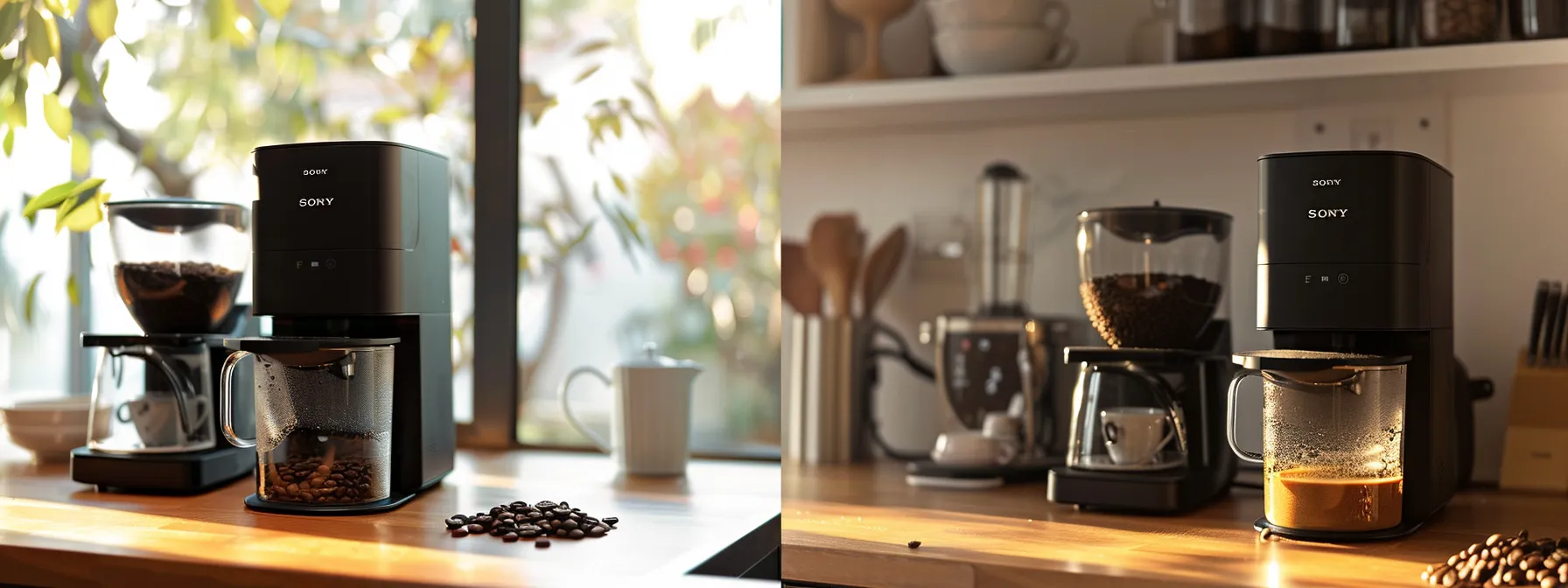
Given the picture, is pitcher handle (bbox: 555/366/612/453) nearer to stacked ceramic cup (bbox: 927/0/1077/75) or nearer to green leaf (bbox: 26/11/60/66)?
stacked ceramic cup (bbox: 927/0/1077/75)

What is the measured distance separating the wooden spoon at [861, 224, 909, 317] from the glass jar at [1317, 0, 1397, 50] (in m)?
0.56

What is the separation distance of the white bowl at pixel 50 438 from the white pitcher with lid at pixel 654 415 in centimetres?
67

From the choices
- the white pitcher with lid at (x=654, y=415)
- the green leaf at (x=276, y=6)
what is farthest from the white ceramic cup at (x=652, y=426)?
the green leaf at (x=276, y=6)

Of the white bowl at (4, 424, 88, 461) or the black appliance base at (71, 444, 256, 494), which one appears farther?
the white bowl at (4, 424, 88, 461)

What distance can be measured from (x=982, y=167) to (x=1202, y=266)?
1.32 ft

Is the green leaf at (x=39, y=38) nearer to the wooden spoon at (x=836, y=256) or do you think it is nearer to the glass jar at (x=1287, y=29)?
the wooden spoon at (x=836, y=256)

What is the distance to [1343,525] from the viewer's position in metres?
0.98

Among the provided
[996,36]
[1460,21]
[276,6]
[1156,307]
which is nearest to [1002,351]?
[1156,307]

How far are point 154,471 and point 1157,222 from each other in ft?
3.43

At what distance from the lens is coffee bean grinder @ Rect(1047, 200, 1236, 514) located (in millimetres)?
1141

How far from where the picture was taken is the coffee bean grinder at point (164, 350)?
125cm

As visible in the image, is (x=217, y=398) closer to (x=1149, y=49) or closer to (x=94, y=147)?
(x=94, y=147)

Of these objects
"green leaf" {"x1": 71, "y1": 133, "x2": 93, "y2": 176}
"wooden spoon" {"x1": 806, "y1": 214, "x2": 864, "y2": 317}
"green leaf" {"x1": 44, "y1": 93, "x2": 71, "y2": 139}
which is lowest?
"wooden spoon" {"x1": 806, "y1": 214, "x2": 864, "y2": 317}

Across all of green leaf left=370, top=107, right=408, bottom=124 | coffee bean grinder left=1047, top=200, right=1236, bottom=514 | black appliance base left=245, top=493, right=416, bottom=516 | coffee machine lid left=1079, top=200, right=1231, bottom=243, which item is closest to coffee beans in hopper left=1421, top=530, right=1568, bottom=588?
coffee bean grinder left=1047, top=200, right=1236, bottom=514
